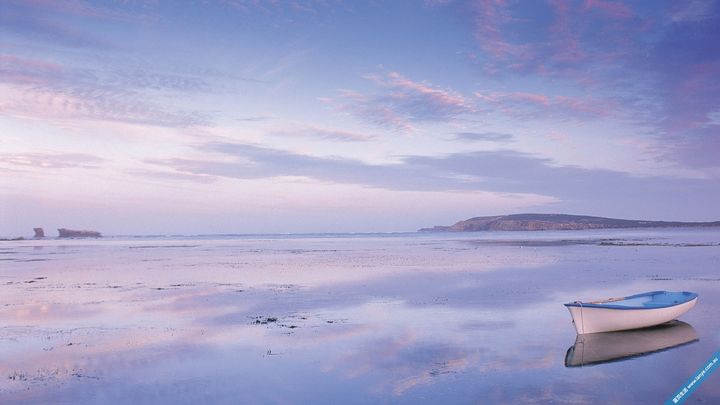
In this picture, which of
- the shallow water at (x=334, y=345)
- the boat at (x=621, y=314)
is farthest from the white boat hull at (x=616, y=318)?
the shallow water at (x=334, y=345)

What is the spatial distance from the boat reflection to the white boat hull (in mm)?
205

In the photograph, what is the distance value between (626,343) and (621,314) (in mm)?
999

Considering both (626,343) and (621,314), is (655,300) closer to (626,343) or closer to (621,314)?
(621,314)

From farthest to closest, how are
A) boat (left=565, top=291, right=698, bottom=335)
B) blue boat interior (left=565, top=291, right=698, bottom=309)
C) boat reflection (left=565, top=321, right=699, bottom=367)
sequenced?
blue boat interior (left=565, top=291, right=698, bottom=309), boat (left=565, top=291, right=698, bottom=335), boat reflection (left=565, top=321, right=699, bottom=367)

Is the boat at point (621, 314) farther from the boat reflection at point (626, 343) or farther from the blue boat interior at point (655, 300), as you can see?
the boat reflection at point (626, 343)

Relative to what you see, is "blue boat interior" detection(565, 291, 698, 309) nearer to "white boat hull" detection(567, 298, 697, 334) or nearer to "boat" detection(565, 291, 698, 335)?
"boat" detection(565, 291, 698, 335)

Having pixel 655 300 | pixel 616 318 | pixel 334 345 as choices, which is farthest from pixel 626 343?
pixel 334 345

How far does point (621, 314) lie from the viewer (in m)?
15.2

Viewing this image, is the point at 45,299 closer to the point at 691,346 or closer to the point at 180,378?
the point at 180,378

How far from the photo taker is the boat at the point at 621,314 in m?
14.8

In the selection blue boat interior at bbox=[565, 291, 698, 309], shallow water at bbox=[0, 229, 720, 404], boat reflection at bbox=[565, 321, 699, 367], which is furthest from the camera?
blue boat interior at bbox=[565, 291, 698, 309]

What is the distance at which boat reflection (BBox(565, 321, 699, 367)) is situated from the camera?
12.9 metres

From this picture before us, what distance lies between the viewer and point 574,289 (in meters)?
25.0

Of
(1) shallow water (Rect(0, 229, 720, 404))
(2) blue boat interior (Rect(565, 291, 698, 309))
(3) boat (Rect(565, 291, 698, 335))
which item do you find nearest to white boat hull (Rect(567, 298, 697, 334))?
(3) boat (Rect(565, 291, 698, 335))
